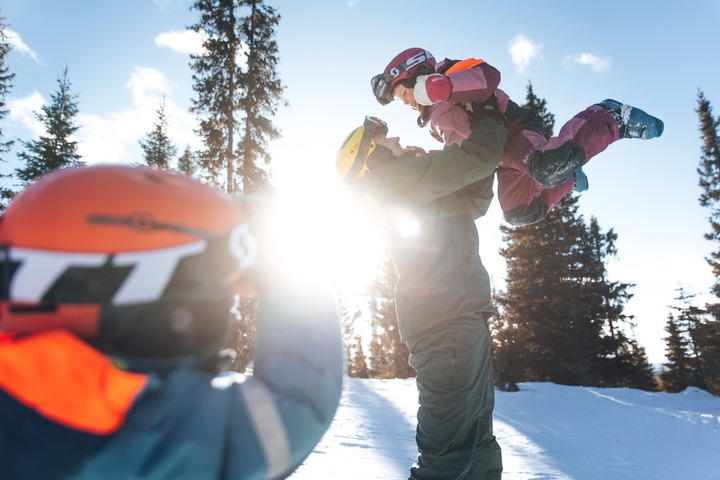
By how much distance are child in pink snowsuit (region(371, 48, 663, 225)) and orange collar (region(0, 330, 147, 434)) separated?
2.00 metres

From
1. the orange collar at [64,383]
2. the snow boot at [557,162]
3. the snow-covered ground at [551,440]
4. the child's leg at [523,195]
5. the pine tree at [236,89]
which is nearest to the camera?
the orange collar at [64,383]

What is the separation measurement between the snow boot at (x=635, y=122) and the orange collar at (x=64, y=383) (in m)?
2.58

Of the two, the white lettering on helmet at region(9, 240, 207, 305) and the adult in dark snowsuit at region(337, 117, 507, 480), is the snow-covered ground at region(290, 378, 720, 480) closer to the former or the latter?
the adult in dark snowsuit at region(337, 117, 507, 480)

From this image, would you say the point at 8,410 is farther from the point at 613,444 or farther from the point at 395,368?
the point at 395,368

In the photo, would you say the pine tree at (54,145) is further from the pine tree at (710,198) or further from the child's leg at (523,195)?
the pine tree at (710,198)

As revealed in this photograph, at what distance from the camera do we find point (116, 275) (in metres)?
0.80

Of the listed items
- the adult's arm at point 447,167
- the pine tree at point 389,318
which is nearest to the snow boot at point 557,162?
the adult's arm at point 447,167

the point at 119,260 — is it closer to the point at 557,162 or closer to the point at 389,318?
the point at 557,162

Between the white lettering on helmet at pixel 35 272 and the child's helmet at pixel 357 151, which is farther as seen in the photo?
the child's helmet at pixel 357 151

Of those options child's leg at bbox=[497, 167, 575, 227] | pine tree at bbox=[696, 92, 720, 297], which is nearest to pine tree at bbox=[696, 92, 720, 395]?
pine tree at bbox=[696, 92, 720, 297]

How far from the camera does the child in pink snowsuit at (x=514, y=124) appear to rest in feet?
7.09

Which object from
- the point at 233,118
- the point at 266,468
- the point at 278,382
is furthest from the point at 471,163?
the point at 233,118

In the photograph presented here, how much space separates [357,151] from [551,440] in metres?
5.40

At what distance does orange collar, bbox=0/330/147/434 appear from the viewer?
27.5 inches
